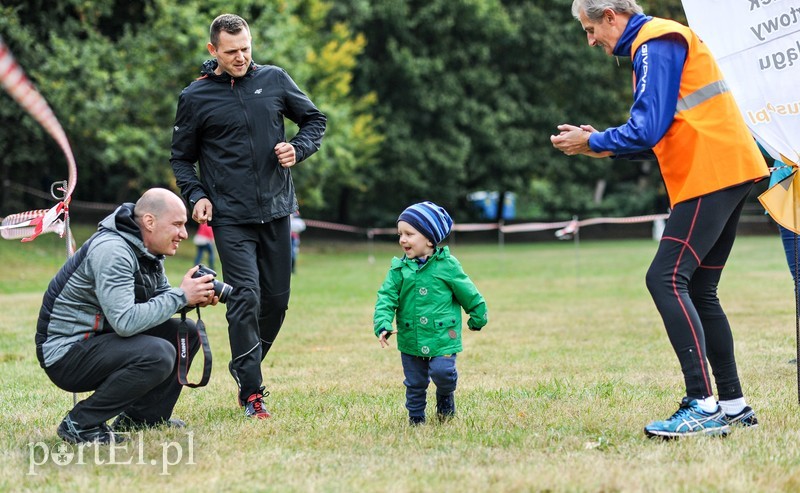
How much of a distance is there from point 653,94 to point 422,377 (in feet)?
6.31

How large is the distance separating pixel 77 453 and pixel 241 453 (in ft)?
2.58

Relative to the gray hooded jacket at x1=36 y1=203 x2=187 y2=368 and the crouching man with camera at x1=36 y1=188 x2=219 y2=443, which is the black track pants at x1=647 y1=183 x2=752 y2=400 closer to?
the crouching man with camera at x1=36 y1=188 x2=219 y2=443

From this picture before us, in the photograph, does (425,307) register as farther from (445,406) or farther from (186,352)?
(186,352)

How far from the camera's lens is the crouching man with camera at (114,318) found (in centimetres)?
458

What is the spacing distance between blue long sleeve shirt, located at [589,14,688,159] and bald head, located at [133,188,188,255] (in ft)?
7.03

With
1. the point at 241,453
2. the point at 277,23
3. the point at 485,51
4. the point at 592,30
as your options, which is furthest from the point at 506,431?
the point at 485,51

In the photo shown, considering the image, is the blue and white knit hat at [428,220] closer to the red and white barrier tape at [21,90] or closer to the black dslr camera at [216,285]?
the black dslr camera at [216,285]

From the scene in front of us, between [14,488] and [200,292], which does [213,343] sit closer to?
[200,292]

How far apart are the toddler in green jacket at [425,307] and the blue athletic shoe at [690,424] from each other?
110 centimetres

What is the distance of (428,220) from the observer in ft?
16.9

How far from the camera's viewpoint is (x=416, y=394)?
512cm

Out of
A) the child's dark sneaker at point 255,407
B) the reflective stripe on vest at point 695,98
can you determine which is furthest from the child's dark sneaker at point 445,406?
the reflective stripe on vest at point 695,98

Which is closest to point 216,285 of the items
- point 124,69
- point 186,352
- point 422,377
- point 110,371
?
point 186,352

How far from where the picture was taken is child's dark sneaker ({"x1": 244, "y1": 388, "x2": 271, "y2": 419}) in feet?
17.9
